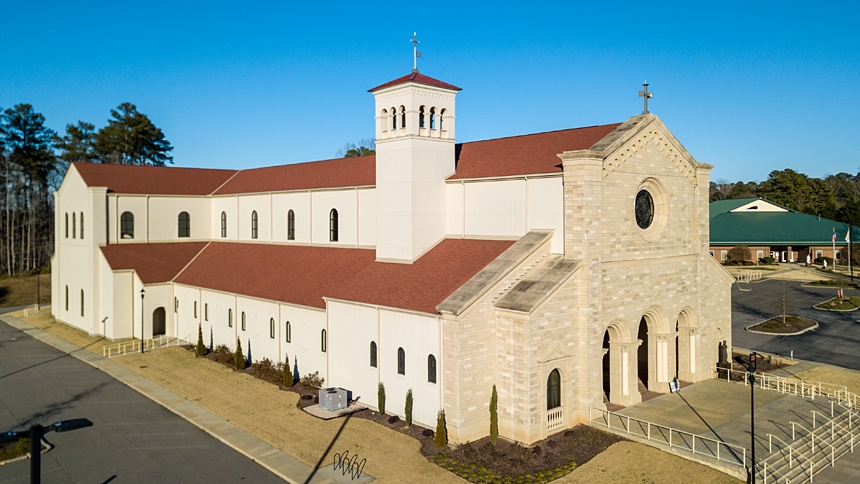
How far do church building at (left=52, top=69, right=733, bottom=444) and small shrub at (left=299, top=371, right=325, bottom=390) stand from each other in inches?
12.1

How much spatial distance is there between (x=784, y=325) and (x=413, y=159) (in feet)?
118

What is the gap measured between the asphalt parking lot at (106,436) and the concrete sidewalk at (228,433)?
36cm

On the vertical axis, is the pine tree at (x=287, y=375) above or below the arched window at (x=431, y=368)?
below

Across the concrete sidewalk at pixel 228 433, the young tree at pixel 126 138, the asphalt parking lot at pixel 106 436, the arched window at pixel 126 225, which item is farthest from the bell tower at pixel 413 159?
the young tree at pixel 126 138

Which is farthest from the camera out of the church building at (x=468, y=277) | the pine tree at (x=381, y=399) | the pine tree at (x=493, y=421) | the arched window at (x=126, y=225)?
the arched window at (x=126, y=225)

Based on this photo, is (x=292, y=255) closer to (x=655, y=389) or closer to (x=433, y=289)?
(x=433, y=289)

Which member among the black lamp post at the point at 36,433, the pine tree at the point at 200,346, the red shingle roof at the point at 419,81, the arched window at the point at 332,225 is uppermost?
the red shingle roof at the point at 419,81

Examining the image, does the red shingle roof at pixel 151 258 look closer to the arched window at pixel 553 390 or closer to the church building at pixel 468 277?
the church building at pixel 468 277

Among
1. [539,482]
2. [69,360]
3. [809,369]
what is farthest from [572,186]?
[69,360]

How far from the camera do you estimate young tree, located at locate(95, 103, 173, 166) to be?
8844 cm

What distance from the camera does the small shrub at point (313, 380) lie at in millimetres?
32281

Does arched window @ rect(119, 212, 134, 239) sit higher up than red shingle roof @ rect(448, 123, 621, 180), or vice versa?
red shingle roof @ rect(448, 123, 621, 180)

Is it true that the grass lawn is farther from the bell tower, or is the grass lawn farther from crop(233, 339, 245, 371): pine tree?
the bell tower

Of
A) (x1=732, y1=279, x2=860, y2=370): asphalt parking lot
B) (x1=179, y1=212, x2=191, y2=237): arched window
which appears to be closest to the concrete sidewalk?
(x1=179, y1=212, x2=191, y2=237): arched window
